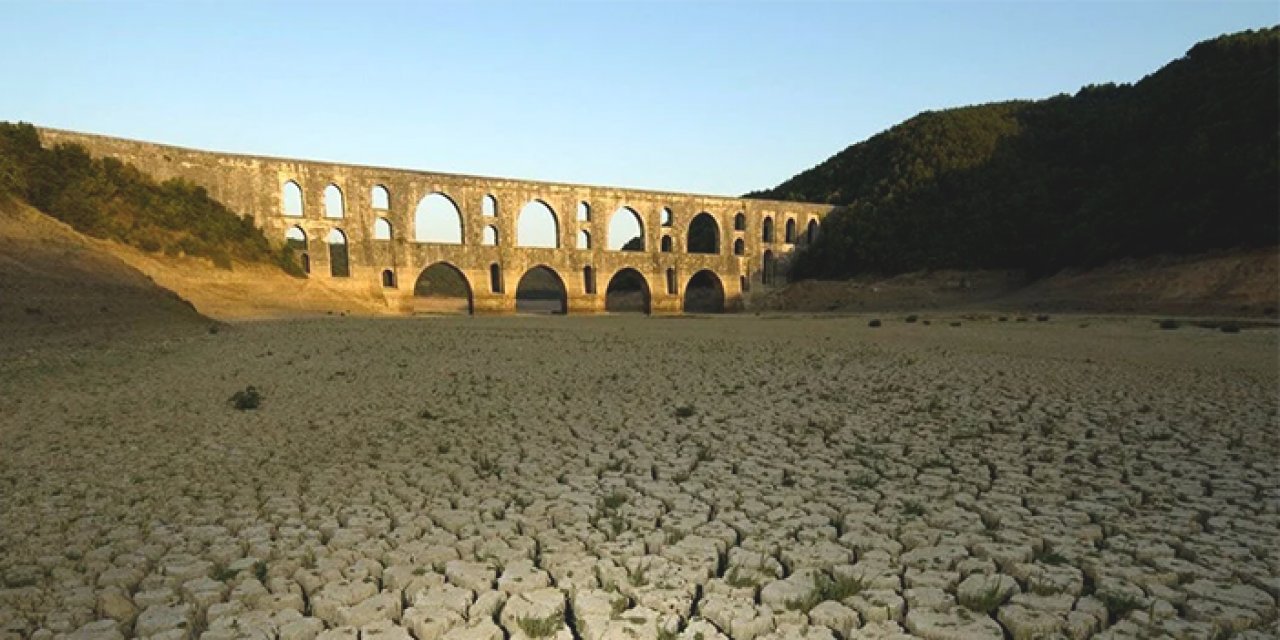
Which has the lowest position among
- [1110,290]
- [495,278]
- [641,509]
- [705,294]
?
[641,509]

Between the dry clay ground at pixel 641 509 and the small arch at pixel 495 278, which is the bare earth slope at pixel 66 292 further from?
the small arch at pixel 495 278

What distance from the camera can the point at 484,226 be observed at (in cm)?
4700

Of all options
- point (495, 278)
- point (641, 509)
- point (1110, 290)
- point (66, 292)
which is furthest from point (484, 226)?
point (641, 509)

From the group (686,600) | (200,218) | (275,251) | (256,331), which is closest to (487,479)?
(686,600)

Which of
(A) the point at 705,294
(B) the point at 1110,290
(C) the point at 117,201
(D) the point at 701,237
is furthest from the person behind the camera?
(D) the point at 701,237

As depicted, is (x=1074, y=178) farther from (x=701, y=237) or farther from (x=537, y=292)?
(x=537, y=292)

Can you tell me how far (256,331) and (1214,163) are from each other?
40962mm

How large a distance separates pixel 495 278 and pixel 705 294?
21774mm

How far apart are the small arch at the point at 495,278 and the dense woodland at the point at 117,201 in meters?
13.8

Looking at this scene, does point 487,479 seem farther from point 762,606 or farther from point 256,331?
point 256,331

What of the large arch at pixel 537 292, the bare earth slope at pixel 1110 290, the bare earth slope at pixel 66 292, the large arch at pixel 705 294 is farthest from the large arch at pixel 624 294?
the bare earth slope at pixel 66 292

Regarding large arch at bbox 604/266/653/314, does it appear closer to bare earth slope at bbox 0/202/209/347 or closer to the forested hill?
the forested hill

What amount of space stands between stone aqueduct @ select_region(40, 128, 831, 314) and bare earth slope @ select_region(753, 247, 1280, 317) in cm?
1111

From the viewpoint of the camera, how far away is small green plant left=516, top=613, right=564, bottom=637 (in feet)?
9.11
